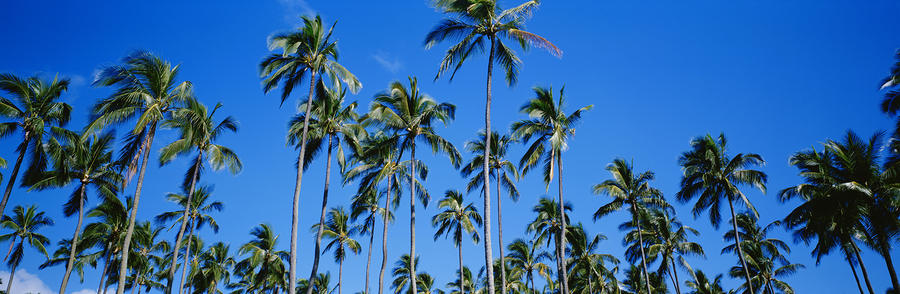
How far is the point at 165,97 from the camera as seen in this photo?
19.4m

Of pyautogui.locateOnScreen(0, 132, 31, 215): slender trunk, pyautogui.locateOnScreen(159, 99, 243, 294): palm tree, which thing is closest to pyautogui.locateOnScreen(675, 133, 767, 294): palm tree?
pyautogui.locateOnScreen(159, 99, 243, 294): palm tree

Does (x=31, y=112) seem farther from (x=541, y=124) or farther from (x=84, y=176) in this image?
(x=541, y=124)

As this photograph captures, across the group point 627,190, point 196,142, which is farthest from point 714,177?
point 196,142

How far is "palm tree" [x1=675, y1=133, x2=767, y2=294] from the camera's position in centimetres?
2697

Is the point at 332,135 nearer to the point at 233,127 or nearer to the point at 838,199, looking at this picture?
the point at 233,127

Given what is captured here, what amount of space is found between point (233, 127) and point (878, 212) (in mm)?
28353

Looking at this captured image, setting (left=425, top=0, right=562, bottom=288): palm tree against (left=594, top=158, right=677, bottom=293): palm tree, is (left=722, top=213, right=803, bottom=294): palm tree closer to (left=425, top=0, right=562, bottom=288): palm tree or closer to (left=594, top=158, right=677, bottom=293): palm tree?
(left=594, top=158, right=677, bottom=293): palm tree

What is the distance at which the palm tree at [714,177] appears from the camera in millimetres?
26969

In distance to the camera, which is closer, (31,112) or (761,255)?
(31,112)

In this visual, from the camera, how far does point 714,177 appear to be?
27.6 metres

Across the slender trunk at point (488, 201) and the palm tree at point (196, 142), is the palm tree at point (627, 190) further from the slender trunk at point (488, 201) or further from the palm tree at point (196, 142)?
the palm tree at point (196, 142)

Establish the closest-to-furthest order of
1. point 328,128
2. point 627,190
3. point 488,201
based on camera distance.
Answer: point 488,201, point 328,128, point 627,190

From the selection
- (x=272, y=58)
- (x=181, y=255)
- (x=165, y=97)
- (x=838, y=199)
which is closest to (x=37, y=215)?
(x=181, y=255)

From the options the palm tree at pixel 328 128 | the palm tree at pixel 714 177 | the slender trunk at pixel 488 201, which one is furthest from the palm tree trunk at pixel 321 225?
the palm tree at pixel 714 177
